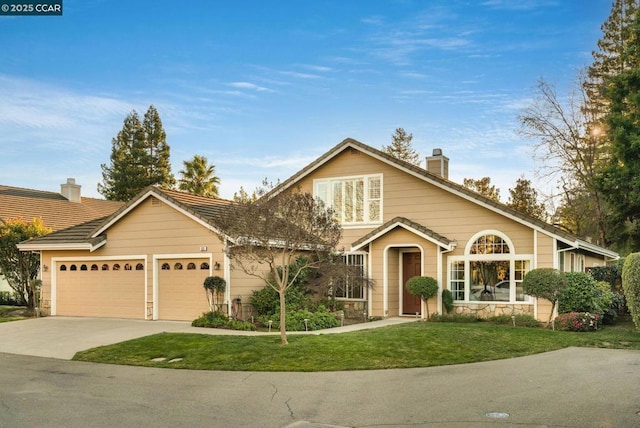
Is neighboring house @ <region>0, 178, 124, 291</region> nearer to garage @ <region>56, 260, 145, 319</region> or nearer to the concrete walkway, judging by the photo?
garage @ <region>56, 260, 145, 319</region>

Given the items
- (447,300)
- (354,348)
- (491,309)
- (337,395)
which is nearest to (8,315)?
(354,348)

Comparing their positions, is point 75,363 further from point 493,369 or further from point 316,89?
point 316,89

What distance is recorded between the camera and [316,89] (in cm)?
2061

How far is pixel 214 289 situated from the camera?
59.7 feet

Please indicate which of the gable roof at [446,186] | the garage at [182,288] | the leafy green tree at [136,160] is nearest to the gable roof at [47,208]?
the leafy green tree at [136,160]

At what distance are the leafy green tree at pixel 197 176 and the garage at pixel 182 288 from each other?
24.2 m

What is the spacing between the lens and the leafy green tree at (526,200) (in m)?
36.8

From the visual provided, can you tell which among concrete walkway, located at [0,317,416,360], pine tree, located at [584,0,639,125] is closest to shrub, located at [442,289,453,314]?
concrete walkway, located at [0,317,416,360]

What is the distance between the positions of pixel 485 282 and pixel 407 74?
7.17 metres

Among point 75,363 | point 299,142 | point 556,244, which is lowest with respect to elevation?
point 75,363

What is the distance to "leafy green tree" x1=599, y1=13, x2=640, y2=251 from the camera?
82.1ft

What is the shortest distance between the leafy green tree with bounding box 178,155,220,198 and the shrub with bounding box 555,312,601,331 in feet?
101

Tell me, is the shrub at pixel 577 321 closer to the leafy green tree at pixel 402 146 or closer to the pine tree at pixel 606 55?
the pine tree at pixel 606 55

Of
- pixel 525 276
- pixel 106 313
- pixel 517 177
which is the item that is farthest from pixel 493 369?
pixel 517 177
